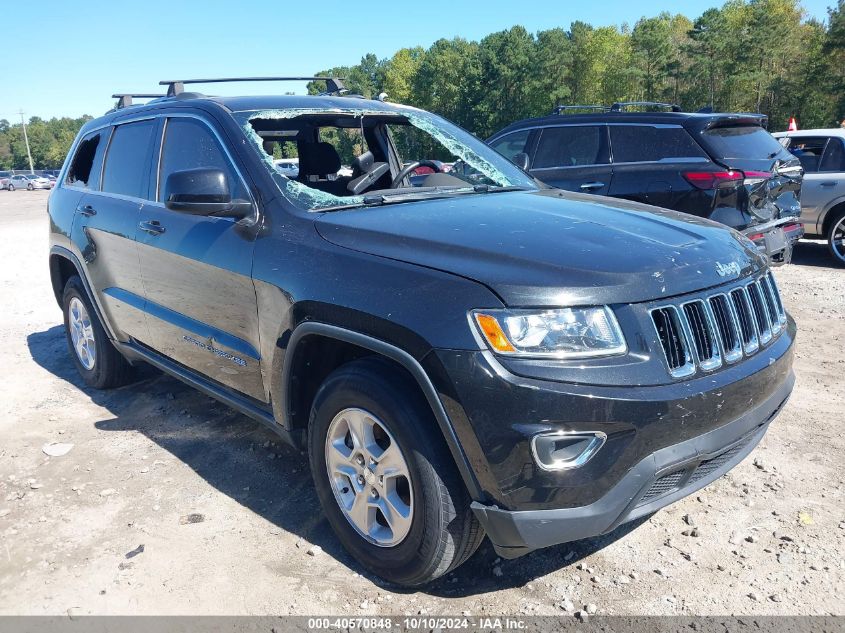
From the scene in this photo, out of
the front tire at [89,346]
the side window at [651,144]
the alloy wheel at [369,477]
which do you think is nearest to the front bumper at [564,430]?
the alloy wheel at [369,477]

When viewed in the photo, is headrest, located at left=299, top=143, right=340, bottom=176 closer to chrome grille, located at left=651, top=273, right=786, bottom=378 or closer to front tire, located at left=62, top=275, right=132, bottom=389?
front tire, located at left=62, top=275, right=132, bottom=389

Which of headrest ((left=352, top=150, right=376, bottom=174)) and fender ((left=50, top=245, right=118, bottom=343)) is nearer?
headrest ((left=352, top=150, right=376, bottom=174))

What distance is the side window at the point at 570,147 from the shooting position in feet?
24.3

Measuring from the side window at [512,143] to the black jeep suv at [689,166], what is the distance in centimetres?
35

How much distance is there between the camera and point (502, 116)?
66.8 meters

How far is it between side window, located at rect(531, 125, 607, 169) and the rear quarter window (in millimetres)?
1101

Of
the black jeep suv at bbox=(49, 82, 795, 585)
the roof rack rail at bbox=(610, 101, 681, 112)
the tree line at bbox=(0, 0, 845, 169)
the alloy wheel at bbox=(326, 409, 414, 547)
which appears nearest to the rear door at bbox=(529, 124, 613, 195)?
the roof rack rail at bbox=(610, 101, 681, 112)

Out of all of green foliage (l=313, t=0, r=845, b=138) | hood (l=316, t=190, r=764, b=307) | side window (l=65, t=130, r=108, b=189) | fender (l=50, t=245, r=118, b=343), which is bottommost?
fender (l=50, t=245, r=118, b=343)

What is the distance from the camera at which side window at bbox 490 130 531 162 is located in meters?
8.16

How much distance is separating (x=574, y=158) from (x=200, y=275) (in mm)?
5336

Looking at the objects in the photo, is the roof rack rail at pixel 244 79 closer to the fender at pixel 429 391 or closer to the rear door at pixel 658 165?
the fender at pixel 429 391

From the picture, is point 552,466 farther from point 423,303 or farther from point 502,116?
point 502,116

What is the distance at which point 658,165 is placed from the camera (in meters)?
6.86

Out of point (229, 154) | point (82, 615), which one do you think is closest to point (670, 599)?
point (82, 615)
